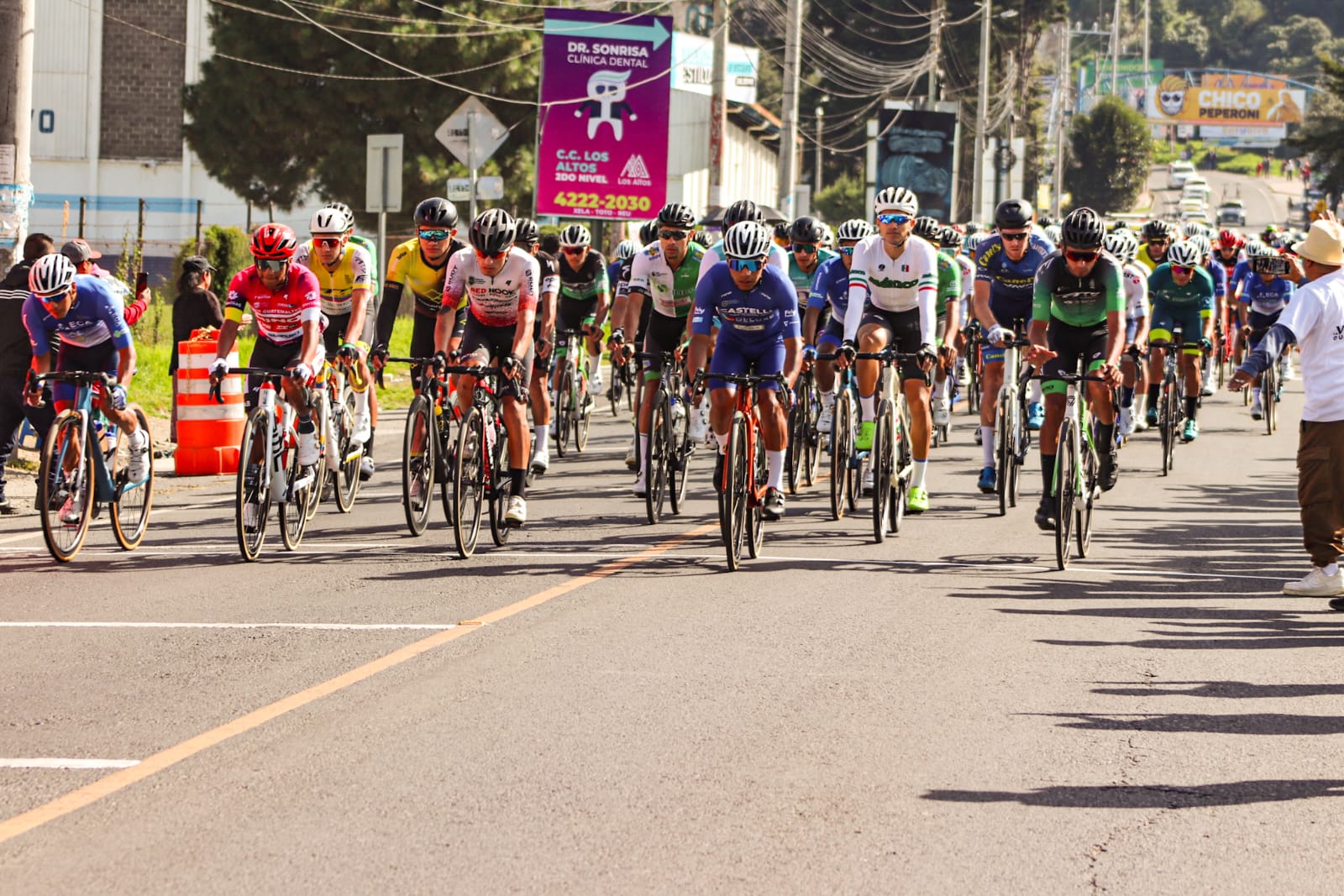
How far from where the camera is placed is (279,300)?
1306 centimetres

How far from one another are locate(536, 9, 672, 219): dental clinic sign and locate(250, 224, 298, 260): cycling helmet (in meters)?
25.1

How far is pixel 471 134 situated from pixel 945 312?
11949 mm

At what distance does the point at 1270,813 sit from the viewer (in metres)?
6.62

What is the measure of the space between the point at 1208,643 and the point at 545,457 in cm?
606

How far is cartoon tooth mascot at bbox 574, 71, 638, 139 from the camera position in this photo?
38125 millimetres

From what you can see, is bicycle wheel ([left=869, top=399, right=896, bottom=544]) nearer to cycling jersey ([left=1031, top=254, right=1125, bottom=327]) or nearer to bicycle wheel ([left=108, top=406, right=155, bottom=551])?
cycling jersey ([left=1031, top=254, right=1125, bottom=327])

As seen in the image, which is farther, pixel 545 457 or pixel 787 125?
pixel 787 125

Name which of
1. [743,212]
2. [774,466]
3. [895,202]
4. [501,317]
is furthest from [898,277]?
[501,317]

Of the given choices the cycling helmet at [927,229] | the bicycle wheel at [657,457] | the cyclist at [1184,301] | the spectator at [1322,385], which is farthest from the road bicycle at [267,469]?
the cyclist at [1184,301]

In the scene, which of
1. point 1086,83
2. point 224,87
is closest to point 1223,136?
point 1086,83

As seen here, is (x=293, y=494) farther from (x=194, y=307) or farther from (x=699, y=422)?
(x=194, y=307)

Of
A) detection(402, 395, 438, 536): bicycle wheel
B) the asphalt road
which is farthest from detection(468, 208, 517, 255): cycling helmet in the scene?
the asphalt road

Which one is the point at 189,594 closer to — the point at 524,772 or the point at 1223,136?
the point at 524,772

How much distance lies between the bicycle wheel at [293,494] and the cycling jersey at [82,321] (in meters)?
1.23
